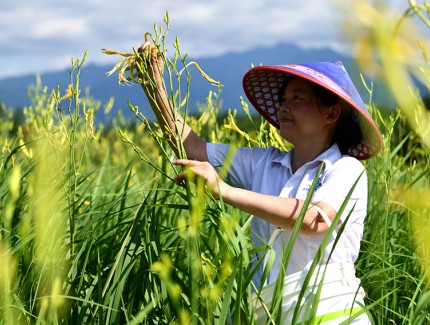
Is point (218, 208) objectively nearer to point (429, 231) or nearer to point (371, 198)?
point (429, 231)

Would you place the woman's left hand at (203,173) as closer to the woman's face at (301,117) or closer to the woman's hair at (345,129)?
the woman's face at (301,117)

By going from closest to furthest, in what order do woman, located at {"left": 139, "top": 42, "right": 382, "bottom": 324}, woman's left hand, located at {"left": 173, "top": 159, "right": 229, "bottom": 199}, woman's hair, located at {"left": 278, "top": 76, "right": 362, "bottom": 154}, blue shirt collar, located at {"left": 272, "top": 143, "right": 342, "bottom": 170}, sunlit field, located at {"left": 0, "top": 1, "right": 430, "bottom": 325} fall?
1. sunlit field, located at {"left": 0, "top": 1, "right": 430, "bottom": 325}
2. woman's left hand, located at {"left": 173, "top": 159, "right": 229, "bottom": 199}
3. woman, located at {"left": 139, "top": 42, "right": 382, "bottom": 324}
4. blue shirt collar, located at {"left": 272, "top": 143, "right": 342, "bottom": 170}
5. woman's hair, located at {"left": 278, "top": 76, "right": 362, "bottom": 154}

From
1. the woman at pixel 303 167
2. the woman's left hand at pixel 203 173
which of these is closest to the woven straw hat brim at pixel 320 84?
the woman at pixel 303 167

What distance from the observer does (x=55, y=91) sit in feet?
5.80

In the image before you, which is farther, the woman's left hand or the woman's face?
the woman's face

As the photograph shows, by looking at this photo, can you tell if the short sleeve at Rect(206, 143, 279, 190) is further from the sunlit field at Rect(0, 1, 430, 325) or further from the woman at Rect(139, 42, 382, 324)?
the sunlit field at Rect(0, 1, 430, 325)

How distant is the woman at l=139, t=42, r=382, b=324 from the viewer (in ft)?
5.50

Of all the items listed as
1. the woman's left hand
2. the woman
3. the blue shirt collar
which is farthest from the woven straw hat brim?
the woman's left hand

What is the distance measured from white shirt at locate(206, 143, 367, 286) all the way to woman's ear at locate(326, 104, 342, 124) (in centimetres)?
8

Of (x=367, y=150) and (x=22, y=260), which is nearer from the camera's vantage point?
(x=22, y=260)

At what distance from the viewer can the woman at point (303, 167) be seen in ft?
5.50

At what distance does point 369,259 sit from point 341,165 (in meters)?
0.63

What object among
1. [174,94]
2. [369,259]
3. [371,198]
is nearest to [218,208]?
[174,94]

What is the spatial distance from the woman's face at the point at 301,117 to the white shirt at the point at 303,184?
0.26 feet
